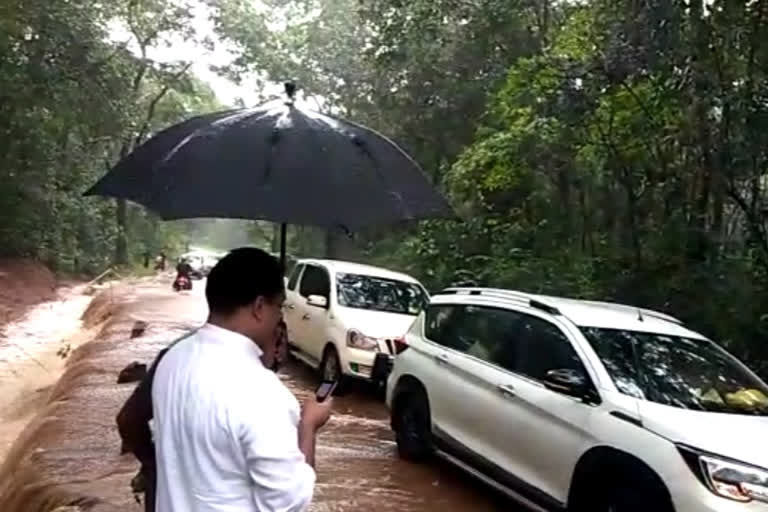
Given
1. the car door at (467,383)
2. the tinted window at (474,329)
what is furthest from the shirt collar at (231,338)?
the tinted window at (474,329)

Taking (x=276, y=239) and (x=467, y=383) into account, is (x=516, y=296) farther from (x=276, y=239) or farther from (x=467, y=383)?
(x=276, y=239)

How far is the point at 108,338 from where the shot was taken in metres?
16.3

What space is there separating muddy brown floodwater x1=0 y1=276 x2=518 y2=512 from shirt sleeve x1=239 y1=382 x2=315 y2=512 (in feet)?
15.5

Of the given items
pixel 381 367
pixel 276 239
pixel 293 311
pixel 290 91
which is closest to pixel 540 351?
pixel 290 91

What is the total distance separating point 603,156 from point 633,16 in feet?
10.8

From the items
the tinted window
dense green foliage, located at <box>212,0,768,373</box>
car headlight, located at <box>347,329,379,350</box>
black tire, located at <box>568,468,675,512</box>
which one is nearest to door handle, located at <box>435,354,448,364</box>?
the tinted window

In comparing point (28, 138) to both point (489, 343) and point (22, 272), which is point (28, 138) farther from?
point (489, 343)

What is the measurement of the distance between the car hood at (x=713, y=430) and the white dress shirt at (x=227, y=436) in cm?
367

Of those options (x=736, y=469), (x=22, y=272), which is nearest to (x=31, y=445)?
(x=736, y=469)

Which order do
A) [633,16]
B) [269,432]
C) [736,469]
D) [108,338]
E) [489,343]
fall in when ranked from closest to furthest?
[269,432]
[736,469]
[489,343]
[633,16]
[108,338]

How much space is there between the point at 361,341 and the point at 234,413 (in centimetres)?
904

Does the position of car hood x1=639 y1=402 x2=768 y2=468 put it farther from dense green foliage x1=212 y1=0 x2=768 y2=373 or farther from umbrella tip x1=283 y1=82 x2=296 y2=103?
dense green foliage x1=212 y1=0 x2=768 y2=373

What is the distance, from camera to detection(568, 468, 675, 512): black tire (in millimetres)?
5336

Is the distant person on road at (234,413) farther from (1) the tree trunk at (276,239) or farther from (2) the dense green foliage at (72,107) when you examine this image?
(2) the dense green foliage at (72,107)
